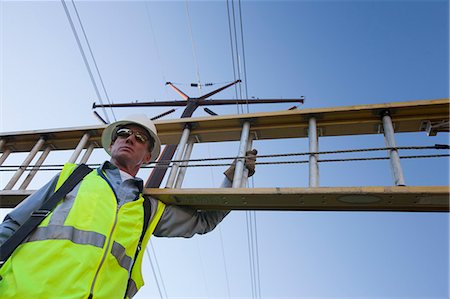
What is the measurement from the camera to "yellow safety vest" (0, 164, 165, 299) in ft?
5.98

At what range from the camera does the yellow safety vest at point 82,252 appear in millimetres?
1822

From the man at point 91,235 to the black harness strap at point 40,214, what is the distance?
0.11 feet

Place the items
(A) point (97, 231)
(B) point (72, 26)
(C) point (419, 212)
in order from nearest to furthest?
(A) point (97, 231), (C) point (419, 212), (B) point (72, 26)

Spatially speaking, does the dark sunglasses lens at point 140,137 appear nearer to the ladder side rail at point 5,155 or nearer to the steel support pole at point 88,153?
the steel support pole at point 88,153

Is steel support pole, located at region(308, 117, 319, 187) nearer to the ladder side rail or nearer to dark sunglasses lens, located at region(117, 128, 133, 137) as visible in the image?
dark sunglasses lens, located at region(117, 128, 133, 137)

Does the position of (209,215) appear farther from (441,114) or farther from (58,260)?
(441,114)

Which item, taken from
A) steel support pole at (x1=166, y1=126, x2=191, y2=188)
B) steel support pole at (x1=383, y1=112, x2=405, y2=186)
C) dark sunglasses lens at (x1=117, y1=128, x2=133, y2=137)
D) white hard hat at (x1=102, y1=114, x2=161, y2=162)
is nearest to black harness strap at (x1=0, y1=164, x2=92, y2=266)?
dark sunglasses lens at (x1=117, y1=128, x2=133, y2=137)

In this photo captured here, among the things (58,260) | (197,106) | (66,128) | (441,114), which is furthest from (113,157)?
(197,106)

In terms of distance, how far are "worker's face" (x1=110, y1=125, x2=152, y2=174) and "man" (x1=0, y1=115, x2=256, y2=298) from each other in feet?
0.03

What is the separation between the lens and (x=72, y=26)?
21.8ft

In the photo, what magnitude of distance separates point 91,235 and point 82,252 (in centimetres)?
13

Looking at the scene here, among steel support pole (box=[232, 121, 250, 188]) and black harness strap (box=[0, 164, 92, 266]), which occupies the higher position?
steel support pole (box=[232, 121, 250, 188])

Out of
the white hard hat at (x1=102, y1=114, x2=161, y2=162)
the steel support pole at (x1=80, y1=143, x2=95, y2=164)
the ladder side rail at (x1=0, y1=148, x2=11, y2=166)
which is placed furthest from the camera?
the ladder side rail at (x1=0, y1=148, x2=11, y2=166)

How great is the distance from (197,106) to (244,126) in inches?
221
